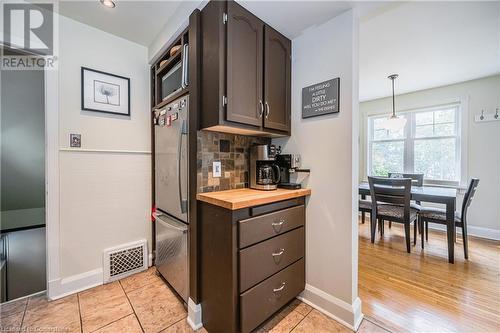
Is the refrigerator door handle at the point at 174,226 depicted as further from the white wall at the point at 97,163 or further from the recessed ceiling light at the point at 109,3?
the recessed ceiling light at the point at 109,3

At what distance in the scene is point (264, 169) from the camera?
1.72 metres

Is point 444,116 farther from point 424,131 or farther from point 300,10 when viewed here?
point 300,10

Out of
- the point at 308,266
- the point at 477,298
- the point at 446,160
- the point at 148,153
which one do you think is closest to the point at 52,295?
the point at 148,153

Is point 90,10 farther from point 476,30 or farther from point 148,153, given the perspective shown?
point 476,30

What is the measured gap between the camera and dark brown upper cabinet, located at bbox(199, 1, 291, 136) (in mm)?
1338

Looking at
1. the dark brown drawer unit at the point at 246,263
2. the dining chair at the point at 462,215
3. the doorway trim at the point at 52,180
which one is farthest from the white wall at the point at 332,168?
the doorway trim at the point at 52,180

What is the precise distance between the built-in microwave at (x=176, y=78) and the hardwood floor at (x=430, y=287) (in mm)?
2387

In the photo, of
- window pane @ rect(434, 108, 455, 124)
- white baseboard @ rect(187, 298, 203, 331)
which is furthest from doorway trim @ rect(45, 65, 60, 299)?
window pane @ rect(434, 108, 455, 124)

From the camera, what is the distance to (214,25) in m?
1.36

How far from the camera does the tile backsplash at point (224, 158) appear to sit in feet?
5.07

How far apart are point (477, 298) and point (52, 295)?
3.65 m

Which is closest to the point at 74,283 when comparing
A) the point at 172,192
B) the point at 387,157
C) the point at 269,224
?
the point at 172,192

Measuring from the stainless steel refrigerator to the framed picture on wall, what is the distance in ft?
1.20

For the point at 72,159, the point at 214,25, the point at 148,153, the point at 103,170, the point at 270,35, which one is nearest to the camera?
the point at 214,25
